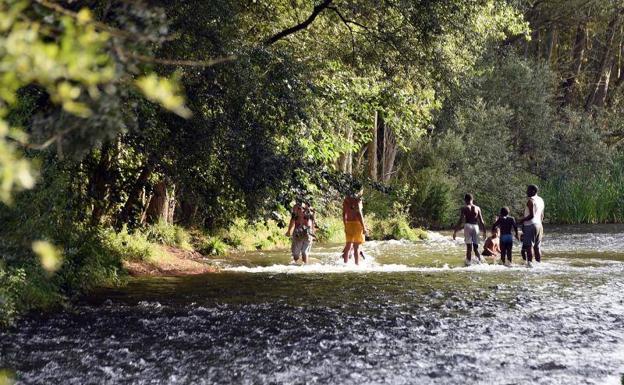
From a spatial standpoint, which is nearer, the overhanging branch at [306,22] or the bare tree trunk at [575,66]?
Result: the overhanging branch at [306,22]

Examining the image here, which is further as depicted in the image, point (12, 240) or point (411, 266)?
point (411, 266)

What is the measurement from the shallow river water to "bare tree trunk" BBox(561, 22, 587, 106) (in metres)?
31.4

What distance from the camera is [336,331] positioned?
407 inches

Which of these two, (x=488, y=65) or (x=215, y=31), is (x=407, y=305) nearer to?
(x=215, y=31)

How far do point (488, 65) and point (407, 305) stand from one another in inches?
1039

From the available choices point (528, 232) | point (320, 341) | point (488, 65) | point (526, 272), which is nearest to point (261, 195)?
point (320, 341)

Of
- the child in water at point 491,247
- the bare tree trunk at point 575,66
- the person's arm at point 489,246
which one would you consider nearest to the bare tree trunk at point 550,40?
the bare tree trunk at point 575,66

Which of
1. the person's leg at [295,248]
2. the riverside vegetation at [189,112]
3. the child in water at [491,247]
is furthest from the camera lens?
the child in water at [491,247]

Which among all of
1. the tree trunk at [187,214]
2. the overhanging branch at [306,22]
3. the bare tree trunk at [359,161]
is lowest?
the tree trunk at [187,214]

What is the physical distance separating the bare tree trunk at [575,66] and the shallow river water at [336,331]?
31404 mm

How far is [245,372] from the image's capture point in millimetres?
8141

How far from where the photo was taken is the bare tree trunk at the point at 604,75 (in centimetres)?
4488

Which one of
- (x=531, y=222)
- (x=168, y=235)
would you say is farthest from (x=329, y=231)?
(x=531, y=222)

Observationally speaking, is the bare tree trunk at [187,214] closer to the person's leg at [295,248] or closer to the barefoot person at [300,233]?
the barefoot person at [300,233]
